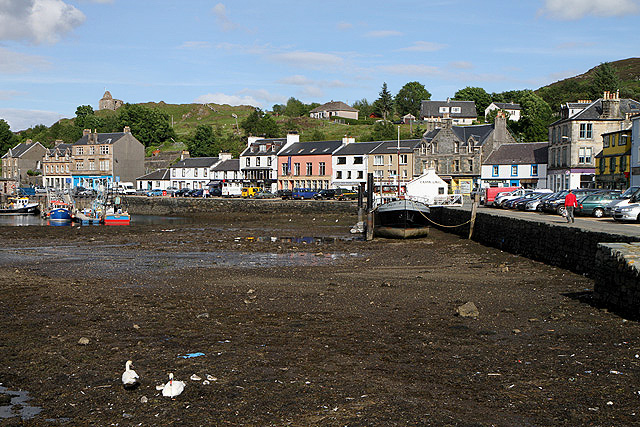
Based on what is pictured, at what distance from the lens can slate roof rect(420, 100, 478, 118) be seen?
128 metres

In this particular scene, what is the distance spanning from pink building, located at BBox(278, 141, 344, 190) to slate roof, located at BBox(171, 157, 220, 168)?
15.0 meters

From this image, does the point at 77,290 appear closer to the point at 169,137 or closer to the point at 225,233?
the point at 225,233

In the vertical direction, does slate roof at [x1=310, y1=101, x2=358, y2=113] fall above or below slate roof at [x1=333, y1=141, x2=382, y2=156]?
above

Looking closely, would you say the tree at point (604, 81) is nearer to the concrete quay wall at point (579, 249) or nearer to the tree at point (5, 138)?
the concrete quay wall at point (579, 249)

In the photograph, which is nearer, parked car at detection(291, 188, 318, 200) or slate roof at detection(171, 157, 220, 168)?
parked car at detection(291, 188, 318, 200)

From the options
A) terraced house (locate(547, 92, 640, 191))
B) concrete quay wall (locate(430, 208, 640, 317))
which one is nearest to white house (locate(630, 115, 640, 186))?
terraced house (locate(547, 92, 640, 191))

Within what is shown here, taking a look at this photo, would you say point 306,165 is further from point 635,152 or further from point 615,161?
point 635,152

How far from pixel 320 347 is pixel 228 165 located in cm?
9468

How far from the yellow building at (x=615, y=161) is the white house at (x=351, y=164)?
108 ft

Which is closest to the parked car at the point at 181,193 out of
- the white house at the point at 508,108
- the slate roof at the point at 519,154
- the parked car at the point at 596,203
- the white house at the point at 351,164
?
the white house at the point at 351,164

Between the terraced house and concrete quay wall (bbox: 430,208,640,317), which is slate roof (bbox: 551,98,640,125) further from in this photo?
concrete quay wall (bbox: 430,208,640,317)

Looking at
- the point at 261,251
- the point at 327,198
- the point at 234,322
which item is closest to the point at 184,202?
the point at 327,198

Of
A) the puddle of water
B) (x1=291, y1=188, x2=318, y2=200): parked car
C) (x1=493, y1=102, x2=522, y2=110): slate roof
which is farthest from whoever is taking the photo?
(x1=493, y1=102, x2=522, y2=110): slate roof

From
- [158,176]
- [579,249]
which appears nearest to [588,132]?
[579,249]
